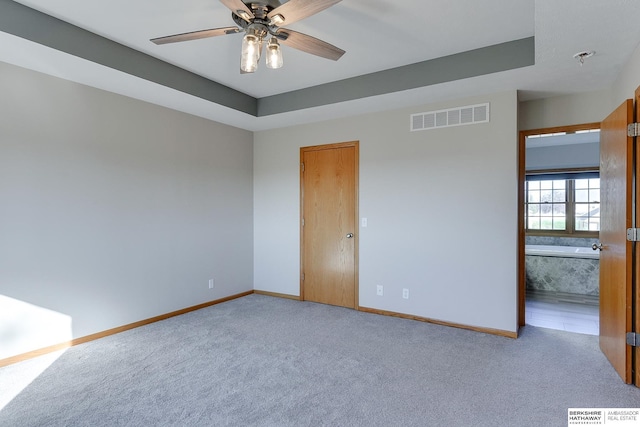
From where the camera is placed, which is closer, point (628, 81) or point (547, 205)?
point (628, 81)

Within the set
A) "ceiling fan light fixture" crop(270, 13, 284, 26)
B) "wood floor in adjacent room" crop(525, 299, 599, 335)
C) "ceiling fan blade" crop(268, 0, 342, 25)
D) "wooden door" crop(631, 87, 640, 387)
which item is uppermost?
"ceiling fan light fixture" crop(270, 13, 284, 26)

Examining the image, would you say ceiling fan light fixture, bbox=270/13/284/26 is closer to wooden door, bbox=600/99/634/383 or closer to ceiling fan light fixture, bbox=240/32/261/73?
ceiling fan light fixture, bbox=240/32/261/73

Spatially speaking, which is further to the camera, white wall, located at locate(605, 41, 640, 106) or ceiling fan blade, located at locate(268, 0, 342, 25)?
white wall, located at locate(605, 41, 640, 106)

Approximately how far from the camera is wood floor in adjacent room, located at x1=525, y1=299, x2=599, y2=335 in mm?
3521

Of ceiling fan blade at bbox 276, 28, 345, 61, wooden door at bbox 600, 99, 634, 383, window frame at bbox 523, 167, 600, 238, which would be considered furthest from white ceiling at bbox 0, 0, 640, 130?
window frame at bbox 523, 167, 600, 238

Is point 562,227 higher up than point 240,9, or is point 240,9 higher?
point 240,9

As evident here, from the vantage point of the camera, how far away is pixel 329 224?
14.3 ft

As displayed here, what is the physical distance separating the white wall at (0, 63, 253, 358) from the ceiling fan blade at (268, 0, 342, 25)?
2281 mm

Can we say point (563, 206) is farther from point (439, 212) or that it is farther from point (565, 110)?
point (439, 212)

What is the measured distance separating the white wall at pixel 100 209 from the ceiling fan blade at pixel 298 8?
2.28 m

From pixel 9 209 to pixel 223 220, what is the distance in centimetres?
217

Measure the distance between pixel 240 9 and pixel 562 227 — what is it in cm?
660

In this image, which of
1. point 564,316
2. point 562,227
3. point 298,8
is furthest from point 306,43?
point 562,227

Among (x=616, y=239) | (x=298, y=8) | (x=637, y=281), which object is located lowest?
(x=637, y=281)
